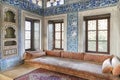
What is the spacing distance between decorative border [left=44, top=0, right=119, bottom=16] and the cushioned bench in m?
1.63

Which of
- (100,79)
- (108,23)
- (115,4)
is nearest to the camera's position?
(100,79)

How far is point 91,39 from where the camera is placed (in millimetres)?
3797

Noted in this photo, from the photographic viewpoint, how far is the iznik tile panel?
3941 mm

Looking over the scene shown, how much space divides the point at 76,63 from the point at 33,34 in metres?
2.43

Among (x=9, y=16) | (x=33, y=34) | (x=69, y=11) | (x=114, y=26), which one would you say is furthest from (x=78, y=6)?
(x=9, y=16)

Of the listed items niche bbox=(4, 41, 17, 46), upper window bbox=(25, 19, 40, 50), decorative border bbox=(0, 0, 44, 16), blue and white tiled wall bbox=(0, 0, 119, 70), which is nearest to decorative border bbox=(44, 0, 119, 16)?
blue and white tiled wall bbox=(0, 0, 119, 70)

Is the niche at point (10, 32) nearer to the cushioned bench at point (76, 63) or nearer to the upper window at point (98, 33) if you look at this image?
the cushioned bench at point (76, 63)

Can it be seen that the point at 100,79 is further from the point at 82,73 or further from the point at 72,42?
the point at 72,42

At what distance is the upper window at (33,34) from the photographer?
4488mm

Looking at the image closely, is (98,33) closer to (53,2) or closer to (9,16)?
(53,2)

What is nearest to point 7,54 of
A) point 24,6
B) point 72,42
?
point 24,6

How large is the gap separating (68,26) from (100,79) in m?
2.34

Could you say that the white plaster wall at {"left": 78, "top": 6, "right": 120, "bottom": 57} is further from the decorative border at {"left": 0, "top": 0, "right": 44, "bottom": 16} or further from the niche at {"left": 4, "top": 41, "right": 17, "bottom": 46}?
the niche at {"left": 4, "top": 41, "right": 17, "bottom": 46}

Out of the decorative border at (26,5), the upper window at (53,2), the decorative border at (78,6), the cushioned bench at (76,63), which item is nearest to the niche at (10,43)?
the cushioned bench at (76,63)
